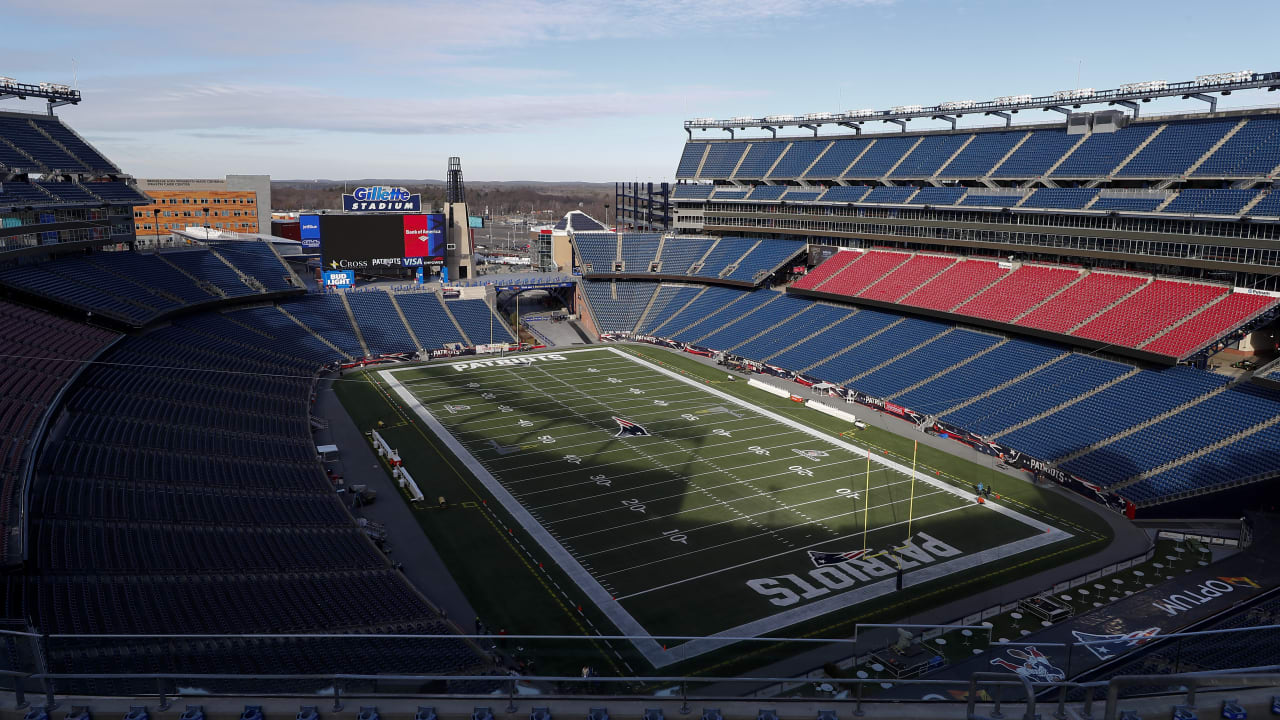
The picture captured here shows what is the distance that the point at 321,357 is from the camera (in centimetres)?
5622

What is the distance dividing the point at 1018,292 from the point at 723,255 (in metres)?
29.3

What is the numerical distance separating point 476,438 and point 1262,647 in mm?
36765

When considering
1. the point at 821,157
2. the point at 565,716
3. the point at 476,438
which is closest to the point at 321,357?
the point at 476,438

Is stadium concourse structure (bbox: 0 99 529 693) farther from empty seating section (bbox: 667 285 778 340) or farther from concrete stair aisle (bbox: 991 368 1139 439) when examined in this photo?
concrete stair aisle (bbox: 991 368 1139 439)

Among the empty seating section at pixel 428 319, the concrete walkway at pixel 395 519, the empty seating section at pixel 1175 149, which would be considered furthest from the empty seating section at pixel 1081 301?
the empty seating section at pixel 428 319

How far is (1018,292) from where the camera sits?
1946 inches

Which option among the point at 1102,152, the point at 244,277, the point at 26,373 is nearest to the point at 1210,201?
the point at 1102,152

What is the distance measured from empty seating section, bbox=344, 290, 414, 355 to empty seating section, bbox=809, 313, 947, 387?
31991mm

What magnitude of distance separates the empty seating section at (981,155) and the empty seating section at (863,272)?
7175 millimetres

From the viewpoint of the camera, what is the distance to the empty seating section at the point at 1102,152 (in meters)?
49.4

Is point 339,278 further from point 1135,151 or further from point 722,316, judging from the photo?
point 1135,151

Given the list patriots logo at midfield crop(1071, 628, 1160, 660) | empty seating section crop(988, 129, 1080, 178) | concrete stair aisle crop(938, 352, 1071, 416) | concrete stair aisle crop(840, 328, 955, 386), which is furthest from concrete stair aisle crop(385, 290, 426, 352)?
patriots logo at midfield crop(1071, 628, 1160, 660)

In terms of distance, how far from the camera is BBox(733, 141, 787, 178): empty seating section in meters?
74.6

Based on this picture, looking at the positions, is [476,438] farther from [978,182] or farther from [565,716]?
[978,182]
